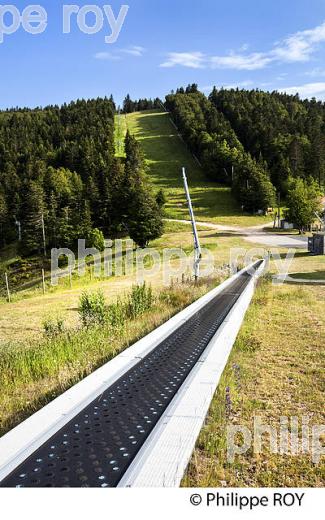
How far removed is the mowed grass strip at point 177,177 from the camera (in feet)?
250

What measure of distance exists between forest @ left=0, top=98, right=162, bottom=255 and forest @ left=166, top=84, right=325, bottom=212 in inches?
777

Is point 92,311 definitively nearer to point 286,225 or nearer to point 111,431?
point 111,431

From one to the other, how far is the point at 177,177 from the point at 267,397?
102m

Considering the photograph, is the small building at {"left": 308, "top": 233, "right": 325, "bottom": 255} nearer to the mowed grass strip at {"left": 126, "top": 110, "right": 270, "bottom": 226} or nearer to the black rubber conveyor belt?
the black rubber conveyor belt

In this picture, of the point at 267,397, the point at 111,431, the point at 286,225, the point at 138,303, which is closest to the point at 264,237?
the point at 286,225

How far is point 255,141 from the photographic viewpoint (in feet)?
352

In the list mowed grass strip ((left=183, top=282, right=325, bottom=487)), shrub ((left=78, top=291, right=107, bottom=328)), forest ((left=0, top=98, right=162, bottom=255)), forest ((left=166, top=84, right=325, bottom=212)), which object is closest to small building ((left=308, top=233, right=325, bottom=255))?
forest ((left=0, top=98, right=162, bottom=255))

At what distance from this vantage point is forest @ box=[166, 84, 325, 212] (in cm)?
7906

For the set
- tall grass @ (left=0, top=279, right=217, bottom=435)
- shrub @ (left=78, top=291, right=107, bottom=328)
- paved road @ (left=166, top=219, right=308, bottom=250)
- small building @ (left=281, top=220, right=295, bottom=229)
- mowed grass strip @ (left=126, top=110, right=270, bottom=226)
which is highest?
mowed grass strip @ (left=126, top=110, right=270, bottom=226)

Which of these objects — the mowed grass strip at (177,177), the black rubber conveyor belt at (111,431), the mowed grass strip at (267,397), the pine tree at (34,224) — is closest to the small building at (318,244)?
the mowed grass strip at (267,397)

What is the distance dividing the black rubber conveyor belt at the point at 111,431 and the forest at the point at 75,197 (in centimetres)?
4784

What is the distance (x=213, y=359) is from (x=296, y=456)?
2854mm
